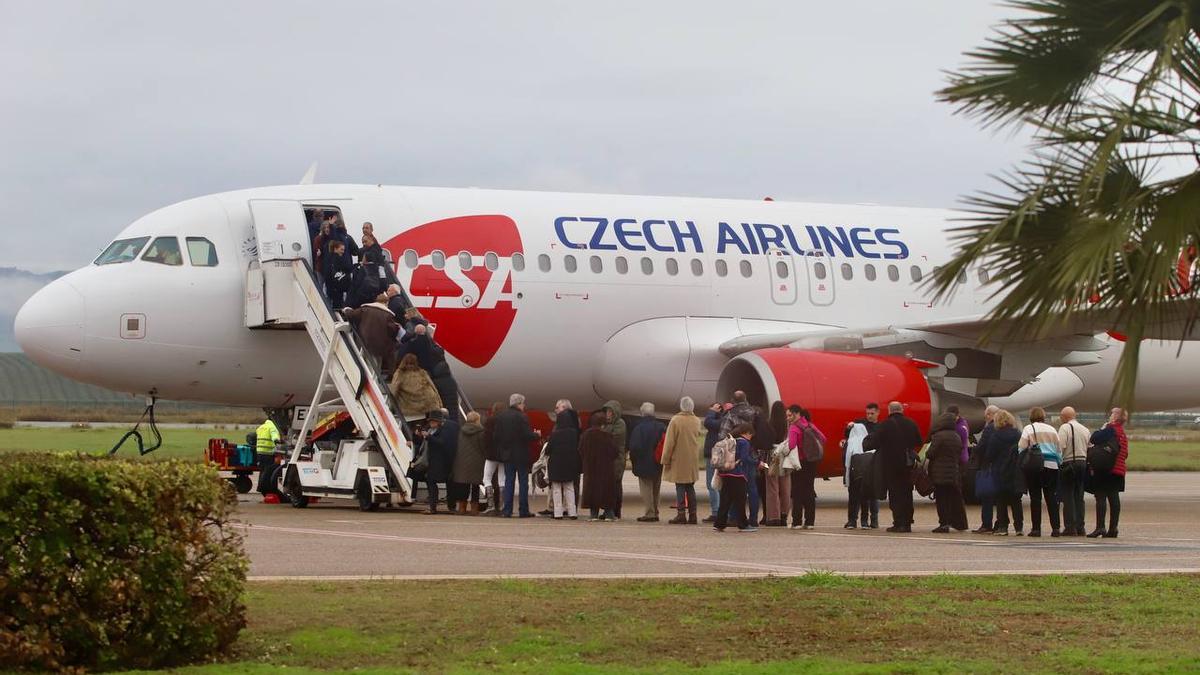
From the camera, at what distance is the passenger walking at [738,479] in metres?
18.6

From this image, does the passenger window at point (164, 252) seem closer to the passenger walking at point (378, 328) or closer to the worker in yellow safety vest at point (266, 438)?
the passenger walking at point (378, 328)

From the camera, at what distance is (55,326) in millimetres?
21453

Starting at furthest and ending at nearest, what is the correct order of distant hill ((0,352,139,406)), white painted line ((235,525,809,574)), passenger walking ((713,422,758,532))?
1. distant hill ((0,352,139,406))
2. passenger walking ((713,422,758,532))
3. white painted line ((235,525,809,574))

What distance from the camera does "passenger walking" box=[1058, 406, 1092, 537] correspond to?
Answer: 19.2 meters

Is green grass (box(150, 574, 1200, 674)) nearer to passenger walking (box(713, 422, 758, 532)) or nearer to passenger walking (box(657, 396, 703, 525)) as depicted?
passenger walking (box(713, 422, 758, 532))

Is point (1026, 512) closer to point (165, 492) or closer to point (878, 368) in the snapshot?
point (878, 368)

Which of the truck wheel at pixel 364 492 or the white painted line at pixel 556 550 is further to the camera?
the truck wheel at pixel 364 492

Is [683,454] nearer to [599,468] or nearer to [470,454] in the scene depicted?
[599,468]

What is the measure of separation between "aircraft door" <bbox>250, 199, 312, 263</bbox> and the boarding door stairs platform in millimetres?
13

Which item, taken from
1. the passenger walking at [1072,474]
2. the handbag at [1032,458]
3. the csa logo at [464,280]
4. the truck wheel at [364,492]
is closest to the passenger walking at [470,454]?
the truck wheel at [364,492]

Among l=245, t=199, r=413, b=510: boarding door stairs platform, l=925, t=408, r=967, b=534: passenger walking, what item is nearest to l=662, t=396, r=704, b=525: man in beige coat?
l=925, t=408, r=967, b=534: passenger walking

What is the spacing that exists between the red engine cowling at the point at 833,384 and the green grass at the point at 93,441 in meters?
21.2

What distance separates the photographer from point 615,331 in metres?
24.6

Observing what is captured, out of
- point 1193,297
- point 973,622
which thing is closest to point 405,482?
point 973,622
